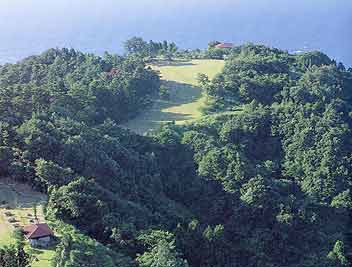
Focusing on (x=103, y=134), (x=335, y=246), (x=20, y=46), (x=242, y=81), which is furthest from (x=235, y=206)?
(x=20, y=46)

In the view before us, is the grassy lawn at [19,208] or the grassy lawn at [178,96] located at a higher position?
the grassy lawn at [178,96]

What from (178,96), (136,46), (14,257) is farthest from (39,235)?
(136,46)

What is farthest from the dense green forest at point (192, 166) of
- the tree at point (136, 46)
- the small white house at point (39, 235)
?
the tree at point (136, 46)

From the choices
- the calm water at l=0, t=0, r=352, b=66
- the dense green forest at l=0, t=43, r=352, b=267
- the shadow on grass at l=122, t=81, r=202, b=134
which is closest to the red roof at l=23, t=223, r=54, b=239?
the dense green forest at l=0, t=43, r=352, b=267

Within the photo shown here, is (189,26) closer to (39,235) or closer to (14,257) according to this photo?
(39,235)

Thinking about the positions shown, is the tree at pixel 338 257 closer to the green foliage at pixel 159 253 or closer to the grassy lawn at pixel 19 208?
the green foliage at pixel 159 253

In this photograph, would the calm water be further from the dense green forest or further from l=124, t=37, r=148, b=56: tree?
Answer: the dense green forest
